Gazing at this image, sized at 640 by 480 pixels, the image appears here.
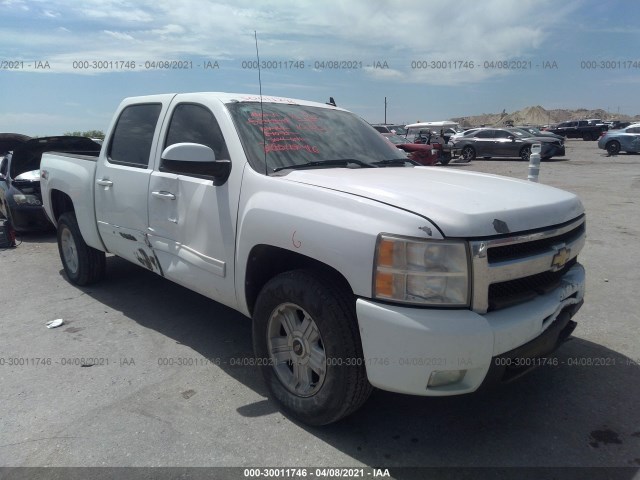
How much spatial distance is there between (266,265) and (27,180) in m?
7.15

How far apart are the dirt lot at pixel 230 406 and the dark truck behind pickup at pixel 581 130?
43.8 metres

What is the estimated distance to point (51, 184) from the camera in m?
5.54

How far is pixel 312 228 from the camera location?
259cm

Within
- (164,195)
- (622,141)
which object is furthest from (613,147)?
(164,195)

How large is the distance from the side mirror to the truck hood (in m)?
0.50

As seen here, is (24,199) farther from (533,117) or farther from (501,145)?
(533,117)

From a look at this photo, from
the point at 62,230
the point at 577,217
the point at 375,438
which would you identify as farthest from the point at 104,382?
the point at 577,217

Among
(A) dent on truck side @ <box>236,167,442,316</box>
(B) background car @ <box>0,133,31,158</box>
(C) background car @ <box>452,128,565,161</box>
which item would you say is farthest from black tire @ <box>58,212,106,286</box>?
(C) background car @ <box>452,128,565,161</box>

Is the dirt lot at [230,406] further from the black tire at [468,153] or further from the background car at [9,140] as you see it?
the black tire at [468,153]

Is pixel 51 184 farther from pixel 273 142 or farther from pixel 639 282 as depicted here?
pixel 639 282

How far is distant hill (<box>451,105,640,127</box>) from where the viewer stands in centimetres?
8762

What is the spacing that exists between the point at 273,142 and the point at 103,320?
253 centimetres

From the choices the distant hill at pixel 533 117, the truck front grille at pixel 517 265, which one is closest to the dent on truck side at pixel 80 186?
the truck front grille at pixel 517 265

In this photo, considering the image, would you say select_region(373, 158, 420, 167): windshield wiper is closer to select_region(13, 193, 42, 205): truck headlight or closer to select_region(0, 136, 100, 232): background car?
select_region(0, 136, 100, 232): background car
